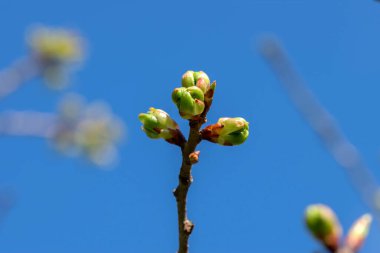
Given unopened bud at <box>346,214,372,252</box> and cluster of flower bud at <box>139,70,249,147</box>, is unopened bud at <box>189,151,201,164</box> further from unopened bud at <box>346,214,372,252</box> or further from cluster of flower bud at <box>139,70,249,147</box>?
unopened bud at <box>346,214,372,252</box>

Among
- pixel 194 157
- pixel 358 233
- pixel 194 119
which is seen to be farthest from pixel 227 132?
pixel 358 233

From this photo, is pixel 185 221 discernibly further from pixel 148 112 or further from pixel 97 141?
pixel 97 141

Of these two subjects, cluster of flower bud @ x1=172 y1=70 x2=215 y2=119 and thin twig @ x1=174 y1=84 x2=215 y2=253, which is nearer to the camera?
thin twig @ x1=174 y1=84 x2=215 y2=253

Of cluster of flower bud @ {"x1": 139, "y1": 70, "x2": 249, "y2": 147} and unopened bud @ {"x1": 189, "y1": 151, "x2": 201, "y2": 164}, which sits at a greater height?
cluster of flower bud @ {"x1": 139, "y1": 70, "x2": 249, "y2": 147}

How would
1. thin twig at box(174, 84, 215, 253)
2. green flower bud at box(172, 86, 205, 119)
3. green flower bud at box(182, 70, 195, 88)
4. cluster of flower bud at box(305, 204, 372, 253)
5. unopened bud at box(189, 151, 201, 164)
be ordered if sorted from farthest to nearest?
1. green flower bud at box(182, 70, 195, 88)
2. green flower bud at box(172, 86, 205, 119)
3. unopened bud at box(189, 151, 201, 164)
4. thin twig at box(174, 84, 215, 253)
5. cluster of flower bud at box(305, 204, 372, 253)

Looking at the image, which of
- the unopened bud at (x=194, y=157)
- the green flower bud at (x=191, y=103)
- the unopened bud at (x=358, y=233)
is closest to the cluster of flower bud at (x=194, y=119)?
the green flower bud at (x=191, y=103)

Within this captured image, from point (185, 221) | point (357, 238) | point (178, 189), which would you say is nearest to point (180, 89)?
point (178, 189)

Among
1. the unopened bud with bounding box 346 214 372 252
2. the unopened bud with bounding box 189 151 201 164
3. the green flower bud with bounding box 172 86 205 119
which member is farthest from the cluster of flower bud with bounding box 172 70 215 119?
the unopened bud with bounding box 346 214 372 252
